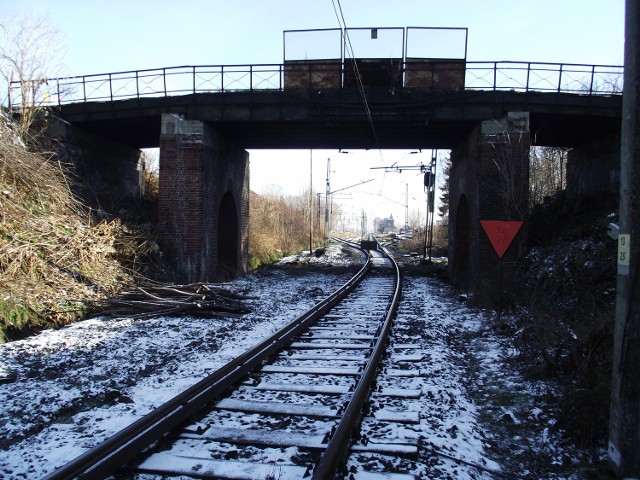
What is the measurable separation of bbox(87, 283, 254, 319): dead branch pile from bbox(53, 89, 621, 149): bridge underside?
20.5 feet

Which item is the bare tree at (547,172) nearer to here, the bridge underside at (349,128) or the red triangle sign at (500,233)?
the bridge underside at (349,128)

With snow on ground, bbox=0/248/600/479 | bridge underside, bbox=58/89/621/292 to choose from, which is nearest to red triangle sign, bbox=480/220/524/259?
snow on ground, bbox=0/248/600/479

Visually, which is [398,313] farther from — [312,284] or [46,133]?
[46,133]

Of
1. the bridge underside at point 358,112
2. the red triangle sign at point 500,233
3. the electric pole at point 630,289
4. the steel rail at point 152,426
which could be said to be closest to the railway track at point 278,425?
the steel rail at point 152,426

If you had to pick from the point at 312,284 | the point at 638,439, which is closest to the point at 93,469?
the point at 638,439

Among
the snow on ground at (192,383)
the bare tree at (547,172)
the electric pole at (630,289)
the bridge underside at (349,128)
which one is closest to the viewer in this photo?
the electric pole at (630,289)

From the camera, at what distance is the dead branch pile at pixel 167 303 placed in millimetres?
9117

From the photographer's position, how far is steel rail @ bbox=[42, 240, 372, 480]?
9.98 ft

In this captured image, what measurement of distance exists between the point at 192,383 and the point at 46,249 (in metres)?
6.09

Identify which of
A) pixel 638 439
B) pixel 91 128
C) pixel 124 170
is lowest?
pixel 638 439

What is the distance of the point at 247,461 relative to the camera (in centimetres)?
336

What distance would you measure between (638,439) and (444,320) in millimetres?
6088

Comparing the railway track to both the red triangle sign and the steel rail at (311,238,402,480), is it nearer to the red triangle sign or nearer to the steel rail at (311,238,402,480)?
the steel rail at (311,238,402,480)

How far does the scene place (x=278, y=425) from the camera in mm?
4016
